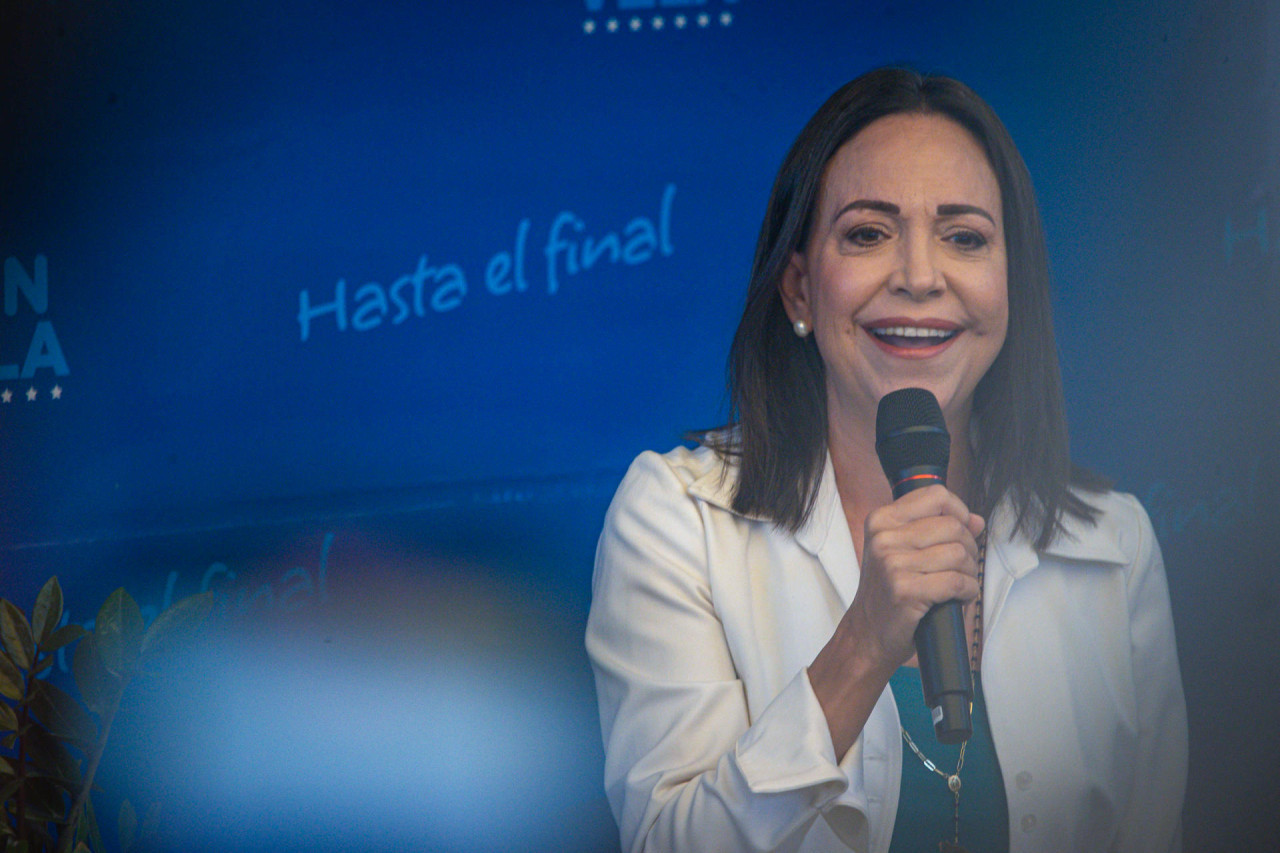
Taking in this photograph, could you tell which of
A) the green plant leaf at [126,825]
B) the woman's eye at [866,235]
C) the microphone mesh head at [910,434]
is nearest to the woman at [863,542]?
the woman's eye at [866,235]

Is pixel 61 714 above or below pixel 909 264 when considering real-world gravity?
below

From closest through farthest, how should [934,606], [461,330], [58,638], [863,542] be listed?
[934,606]
[58,638]
[863,542]
[461,330]

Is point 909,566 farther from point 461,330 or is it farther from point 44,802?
point 44,802

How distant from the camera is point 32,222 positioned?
1.53 metres

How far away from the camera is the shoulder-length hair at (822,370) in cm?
141

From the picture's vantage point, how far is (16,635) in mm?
1221

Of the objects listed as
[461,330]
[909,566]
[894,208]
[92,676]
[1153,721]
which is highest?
[894,208]

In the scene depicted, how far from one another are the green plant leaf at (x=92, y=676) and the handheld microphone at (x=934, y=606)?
92 cm

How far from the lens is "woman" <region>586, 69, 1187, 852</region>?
1.31 m

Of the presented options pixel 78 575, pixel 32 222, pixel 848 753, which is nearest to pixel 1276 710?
pixel 848 753

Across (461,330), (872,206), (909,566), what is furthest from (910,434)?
(461,330)

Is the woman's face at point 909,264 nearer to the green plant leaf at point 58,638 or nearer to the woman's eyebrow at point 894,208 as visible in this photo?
the woman's eyebrow at point 894,208

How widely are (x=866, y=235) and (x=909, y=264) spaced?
77 millimetres

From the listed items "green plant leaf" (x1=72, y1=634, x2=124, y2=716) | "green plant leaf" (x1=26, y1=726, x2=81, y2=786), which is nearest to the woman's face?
"green plant leaf" (x1=72, y1=634, x2=124, y2=716)
